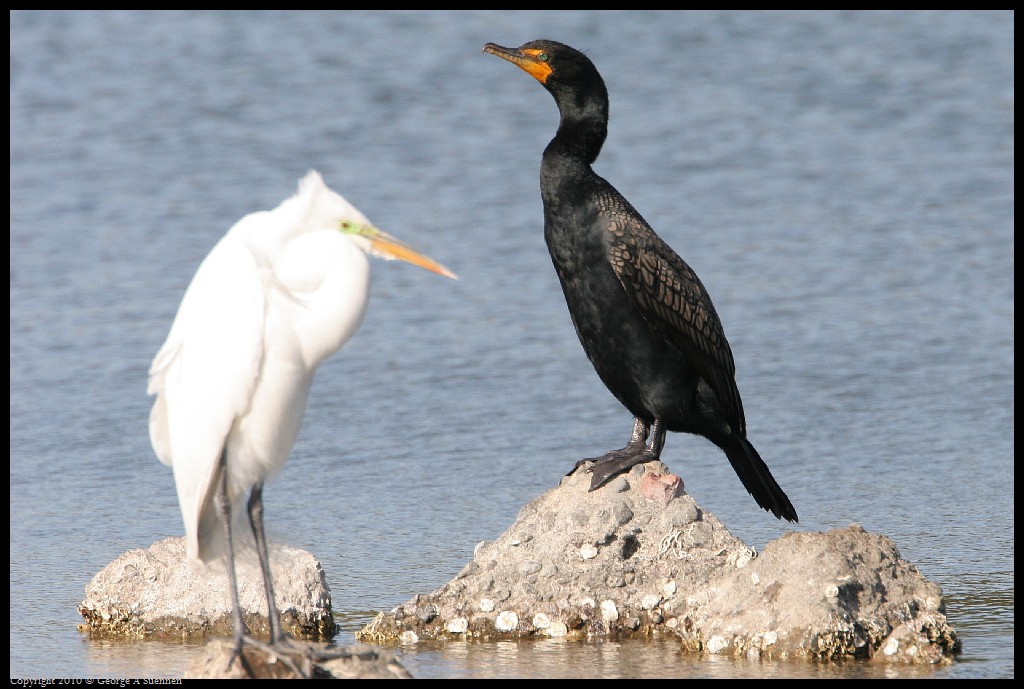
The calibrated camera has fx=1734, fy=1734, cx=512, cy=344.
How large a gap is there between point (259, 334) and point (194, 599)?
1.46m

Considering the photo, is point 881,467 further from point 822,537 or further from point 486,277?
point 486,277

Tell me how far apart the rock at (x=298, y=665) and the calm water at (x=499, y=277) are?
46 cm

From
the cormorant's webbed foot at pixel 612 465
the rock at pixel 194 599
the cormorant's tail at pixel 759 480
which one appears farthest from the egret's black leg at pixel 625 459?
the rock at pixel 194 599

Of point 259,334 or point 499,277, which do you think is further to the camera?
point 499,277

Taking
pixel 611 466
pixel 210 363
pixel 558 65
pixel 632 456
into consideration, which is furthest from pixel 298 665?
pixel 558 65

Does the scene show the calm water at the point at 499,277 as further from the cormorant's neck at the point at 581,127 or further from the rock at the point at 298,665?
the cormorant's neck at the point at 581,127

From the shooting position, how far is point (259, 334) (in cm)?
515

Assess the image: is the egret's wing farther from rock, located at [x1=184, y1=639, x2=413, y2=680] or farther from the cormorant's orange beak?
the cormorant's orange beak

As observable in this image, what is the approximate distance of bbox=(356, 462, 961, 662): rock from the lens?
19.1ft

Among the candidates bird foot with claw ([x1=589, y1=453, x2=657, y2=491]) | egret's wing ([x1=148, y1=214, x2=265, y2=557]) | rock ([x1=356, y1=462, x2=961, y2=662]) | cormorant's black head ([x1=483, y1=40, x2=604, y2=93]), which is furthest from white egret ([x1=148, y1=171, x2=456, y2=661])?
cormorant's black head ([x1=483, y1=40, x2=604, y2=93])

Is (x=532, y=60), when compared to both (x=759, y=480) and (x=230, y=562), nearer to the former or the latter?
(x=759, y=480)

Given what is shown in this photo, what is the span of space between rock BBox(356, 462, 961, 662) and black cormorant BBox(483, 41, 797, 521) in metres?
0.32

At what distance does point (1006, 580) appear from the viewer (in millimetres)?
6754

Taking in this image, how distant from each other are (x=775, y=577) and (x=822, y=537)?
0.22 meters
